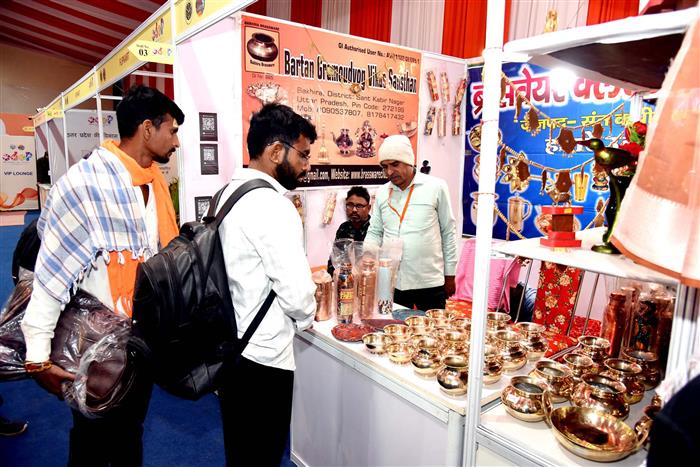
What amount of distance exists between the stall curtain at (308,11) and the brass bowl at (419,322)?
20.0 ft

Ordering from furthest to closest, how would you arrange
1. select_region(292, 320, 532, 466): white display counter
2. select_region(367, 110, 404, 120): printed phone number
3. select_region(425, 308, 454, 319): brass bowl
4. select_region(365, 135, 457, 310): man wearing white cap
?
select_region(367, 110, 404, 120): printed phone number < select_region(365, 135, 457, 310): man wearing white cap < select_region(425, 308, 454, 319): brass bowl < select_region(292, 320, 532, 466): white display counter

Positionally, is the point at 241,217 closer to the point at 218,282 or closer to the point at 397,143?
the point at 218,282

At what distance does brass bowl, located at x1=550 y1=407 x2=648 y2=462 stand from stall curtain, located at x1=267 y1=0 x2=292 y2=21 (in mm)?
7404

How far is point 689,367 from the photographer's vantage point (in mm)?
691

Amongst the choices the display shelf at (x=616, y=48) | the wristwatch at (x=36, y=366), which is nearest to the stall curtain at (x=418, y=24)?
the display shelf at (x=616, y=48)

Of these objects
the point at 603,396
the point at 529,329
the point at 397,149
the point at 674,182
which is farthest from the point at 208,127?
the point at 674,182

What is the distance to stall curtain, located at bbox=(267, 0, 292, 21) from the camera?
7303mm

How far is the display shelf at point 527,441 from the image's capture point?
1166 mm

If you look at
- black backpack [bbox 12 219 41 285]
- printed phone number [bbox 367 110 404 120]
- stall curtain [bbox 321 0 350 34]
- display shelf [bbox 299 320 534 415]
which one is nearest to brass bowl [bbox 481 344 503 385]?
display shelf [bbox 299 320 534 415]

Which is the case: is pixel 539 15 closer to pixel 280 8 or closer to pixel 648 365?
pixel 648 365

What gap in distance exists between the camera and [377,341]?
6.10 ft

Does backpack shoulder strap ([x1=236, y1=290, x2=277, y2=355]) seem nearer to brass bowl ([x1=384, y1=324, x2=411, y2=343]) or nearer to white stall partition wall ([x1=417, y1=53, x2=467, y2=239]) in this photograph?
brass bowl ([x1=384, y1=324, x2=411, y2=343])

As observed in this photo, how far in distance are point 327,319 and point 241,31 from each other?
6.88 ft

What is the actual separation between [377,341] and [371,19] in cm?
529
